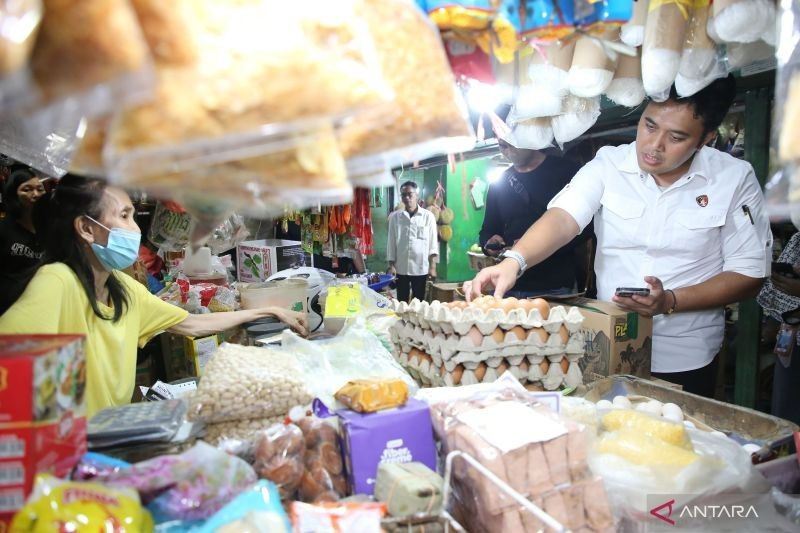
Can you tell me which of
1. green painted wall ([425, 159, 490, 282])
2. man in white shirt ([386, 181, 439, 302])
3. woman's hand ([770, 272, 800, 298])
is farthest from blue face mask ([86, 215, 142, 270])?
green painted wall ([425, 159, 490, 282])

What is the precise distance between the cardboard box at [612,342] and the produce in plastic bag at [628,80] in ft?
2.60

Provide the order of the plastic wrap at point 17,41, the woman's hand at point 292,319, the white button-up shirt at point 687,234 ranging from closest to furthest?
the plastic wrap at point 17,41 → the white button-up shirt at point 687,234 → the woman's hand at point 292,319

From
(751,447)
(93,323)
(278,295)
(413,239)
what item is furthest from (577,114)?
(413,239)

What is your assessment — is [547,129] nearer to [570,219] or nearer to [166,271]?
[570,219]

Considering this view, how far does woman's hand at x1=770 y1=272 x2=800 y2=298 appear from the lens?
9.45 feet

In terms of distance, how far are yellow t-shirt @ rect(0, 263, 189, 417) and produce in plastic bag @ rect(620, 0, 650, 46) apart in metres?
1.88

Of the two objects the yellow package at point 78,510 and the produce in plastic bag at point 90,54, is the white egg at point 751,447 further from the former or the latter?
the produce in plastic bag at point 90,54

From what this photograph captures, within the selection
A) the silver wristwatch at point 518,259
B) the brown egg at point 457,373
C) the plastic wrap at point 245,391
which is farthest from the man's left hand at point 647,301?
the plastic wrap at point 245,391

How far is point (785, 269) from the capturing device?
293 cm

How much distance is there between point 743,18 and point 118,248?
1.97 meters

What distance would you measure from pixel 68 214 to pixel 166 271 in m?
3.71

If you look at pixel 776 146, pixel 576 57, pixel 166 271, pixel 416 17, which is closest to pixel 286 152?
pixel 416 17

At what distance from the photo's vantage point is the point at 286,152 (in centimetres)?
63

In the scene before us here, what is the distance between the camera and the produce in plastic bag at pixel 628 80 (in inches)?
61.3
